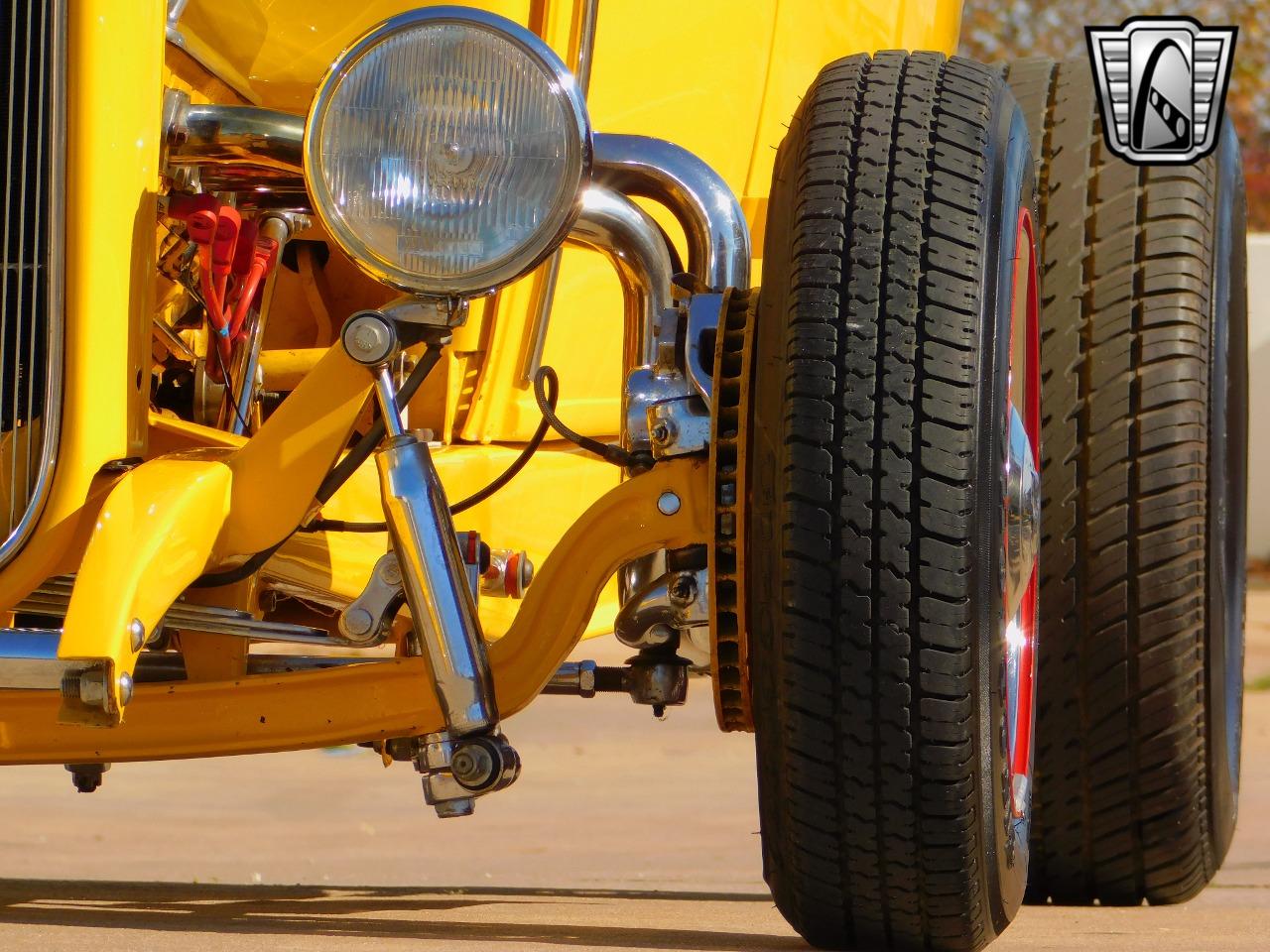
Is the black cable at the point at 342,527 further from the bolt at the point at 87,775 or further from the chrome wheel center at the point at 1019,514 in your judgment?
the chrome wheel center at the point at 1019,514

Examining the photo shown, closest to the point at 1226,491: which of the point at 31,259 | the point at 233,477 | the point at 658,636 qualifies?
the point at 658,636

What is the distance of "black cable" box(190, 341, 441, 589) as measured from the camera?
257 cm

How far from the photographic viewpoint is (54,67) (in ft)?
8.58

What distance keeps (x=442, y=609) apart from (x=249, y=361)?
782mm

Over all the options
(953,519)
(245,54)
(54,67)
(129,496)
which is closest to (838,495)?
(953,519)

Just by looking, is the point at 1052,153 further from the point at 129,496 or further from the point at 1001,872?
the point at 129,496

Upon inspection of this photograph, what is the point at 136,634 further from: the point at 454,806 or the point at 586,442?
the point at 586,442

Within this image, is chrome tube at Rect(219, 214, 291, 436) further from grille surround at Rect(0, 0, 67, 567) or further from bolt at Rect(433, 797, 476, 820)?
bolt at Rect(433, 797, 476, 820)

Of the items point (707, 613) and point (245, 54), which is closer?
point (707, 613)

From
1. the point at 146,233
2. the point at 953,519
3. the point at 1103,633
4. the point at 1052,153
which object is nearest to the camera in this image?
the point at 953,519

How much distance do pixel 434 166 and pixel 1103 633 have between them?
1354 millimetres

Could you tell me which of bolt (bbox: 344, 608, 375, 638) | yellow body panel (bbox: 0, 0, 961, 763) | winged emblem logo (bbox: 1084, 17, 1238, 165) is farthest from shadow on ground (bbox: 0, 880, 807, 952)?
winged emblem logo (bbox: 1084, 17, 1238, 165)

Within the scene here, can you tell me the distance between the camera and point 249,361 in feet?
10.1

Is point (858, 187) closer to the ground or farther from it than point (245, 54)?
closer to the ground
